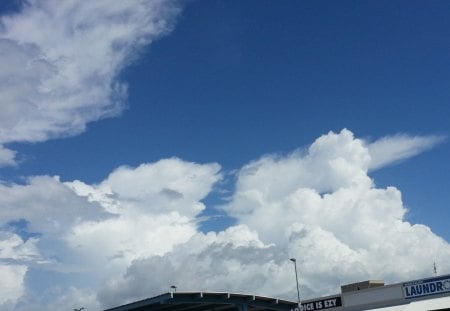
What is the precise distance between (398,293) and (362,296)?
382 cm

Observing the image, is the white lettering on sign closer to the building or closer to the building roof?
the building

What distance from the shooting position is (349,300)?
52.4 metres

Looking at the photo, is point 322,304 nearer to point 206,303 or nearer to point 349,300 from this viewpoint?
point 349,300

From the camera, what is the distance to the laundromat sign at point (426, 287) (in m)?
45.0

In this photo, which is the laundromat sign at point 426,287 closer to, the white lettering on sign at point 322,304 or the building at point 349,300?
the building at point 349,300

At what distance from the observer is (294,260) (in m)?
57.1

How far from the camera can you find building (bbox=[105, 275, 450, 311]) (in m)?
45.6

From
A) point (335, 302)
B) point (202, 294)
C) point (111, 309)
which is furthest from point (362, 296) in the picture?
point (111, 309)

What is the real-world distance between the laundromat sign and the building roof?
10690 millimetres

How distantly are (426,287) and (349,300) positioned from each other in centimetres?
823

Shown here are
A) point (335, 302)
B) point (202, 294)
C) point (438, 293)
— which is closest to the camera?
point (438, 293)

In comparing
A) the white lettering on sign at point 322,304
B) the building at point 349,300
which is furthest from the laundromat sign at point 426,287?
the white lettering on sign at point 322,304

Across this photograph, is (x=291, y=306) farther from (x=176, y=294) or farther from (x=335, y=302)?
(x=176, y=294)

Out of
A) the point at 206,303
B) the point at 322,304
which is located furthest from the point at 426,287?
the point at 206,303
